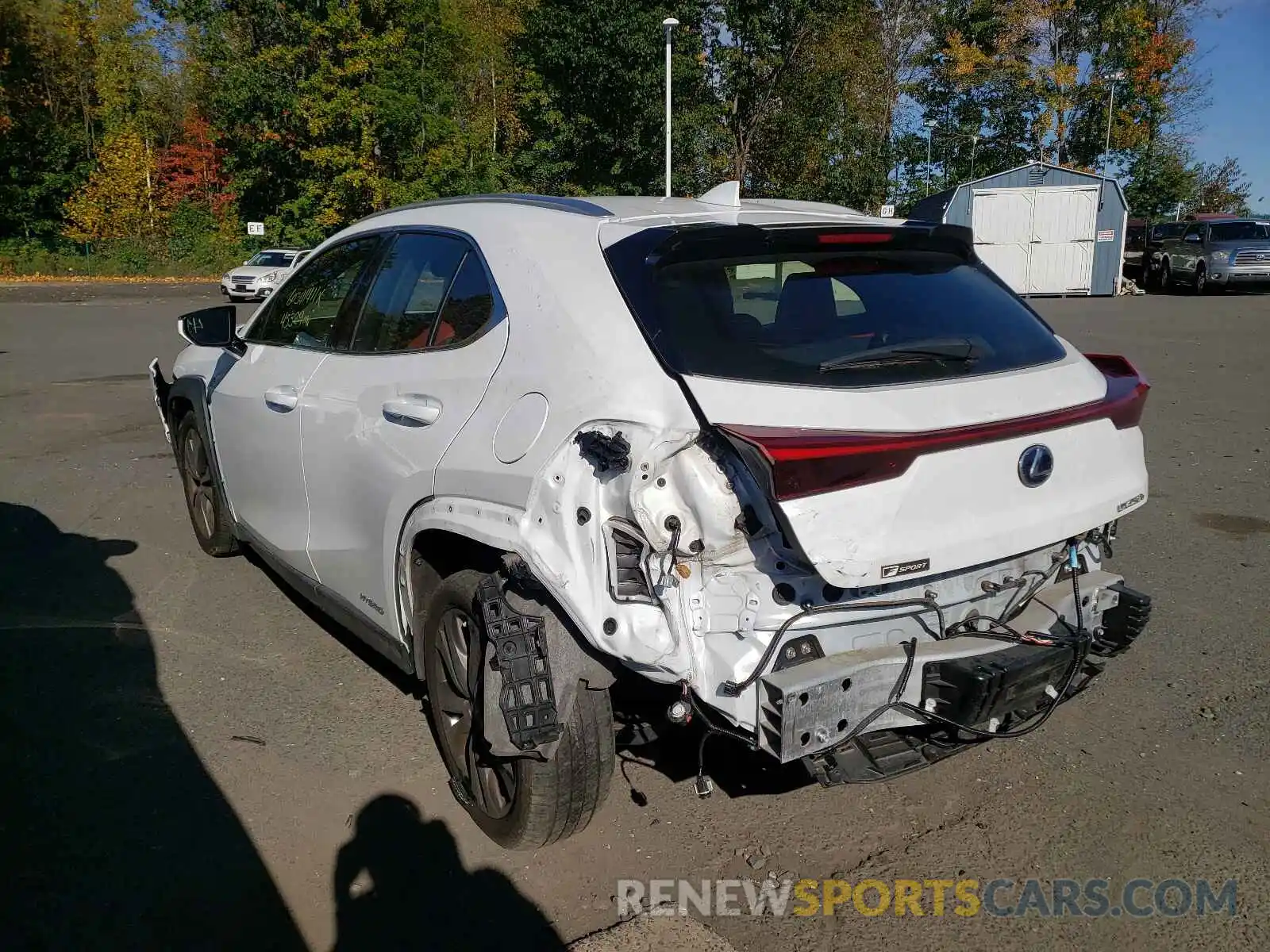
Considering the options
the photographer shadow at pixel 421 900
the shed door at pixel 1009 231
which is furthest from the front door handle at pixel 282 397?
the shed door at pixel 1009 231

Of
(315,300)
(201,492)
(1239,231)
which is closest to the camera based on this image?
(315,300)

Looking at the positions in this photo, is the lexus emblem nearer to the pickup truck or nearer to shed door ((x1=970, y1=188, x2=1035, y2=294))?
the pickup truck

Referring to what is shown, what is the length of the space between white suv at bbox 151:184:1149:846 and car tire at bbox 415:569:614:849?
11 millimetres

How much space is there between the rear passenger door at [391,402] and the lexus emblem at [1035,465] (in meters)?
1.52

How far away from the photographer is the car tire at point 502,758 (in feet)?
9.53

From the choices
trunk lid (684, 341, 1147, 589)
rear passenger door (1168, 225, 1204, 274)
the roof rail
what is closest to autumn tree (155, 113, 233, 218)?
rear passenger door (1168, 225, 1204, 274)

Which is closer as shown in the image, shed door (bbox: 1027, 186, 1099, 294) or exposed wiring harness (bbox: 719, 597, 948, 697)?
exposed wiring harness (bbox: 719, 597, 948, 697)

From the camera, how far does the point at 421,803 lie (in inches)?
133

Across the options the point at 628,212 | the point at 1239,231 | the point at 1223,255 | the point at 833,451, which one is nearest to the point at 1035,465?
the point at 833,451

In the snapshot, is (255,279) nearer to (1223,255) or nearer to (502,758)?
(1223,255)

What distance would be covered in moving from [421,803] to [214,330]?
256 centimetres

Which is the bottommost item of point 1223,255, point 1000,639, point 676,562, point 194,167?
point 1223,255

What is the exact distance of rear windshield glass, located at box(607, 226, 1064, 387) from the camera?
8.97ft

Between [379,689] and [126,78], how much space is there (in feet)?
162
